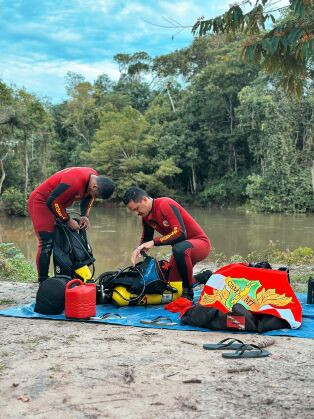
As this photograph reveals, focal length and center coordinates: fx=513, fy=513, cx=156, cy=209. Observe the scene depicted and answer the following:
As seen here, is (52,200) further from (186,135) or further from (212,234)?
(186,135)

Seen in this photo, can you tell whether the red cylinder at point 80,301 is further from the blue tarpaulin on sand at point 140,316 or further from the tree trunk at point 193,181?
the tree trunk at point 193,181

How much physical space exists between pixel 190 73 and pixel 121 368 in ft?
125

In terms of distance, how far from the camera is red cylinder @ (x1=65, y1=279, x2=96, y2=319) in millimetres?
3973

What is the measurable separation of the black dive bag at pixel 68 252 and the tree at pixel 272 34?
2.24 metres

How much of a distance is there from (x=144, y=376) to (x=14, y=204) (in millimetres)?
24562

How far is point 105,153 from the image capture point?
109 feet

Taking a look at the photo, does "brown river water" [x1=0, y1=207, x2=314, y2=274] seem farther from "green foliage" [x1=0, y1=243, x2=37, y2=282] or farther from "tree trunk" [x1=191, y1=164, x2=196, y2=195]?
"tree trunk" [x1=191, y1=164, x2=196, y2=195]

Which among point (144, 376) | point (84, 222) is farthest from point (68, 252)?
point (144, 376)

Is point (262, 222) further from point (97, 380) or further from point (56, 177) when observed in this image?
point (97, 380)

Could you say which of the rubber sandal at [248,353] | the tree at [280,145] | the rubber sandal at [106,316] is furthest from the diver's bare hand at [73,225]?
the tree at [280,145]

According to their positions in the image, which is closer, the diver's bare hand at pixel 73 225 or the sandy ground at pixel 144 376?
the sandy ground at pixel 144 376

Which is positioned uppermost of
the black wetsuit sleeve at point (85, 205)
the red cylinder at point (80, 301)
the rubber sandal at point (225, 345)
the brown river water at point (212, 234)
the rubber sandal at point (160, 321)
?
the black wetsuit sleeve at point (85, 205)

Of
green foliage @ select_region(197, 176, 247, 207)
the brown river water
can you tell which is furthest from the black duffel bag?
green foliage @ select_region(197, 176, 247, 207)

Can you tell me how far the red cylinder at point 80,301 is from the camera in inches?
156
